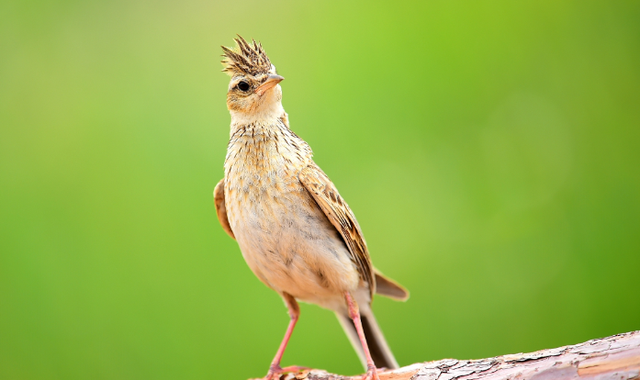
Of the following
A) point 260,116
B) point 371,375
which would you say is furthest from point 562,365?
point 260,116

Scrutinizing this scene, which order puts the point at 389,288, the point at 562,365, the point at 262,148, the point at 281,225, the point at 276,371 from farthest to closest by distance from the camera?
the point at 389,288, the point at 276,371, the point at 262,148, the point at 281,225, the point at 562,365

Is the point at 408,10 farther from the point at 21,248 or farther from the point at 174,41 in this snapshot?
the point at 21,248

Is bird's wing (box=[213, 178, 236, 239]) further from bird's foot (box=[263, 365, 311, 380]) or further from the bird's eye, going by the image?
bird's foot (box=[263, 365, 311, 380])

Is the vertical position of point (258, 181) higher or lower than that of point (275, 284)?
higher

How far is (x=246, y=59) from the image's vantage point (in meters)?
2.65

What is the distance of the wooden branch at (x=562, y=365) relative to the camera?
198 centimetres

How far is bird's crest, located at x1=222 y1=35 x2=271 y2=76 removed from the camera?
2641mm

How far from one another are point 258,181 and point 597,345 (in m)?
1.60

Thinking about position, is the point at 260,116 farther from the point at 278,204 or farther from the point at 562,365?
the point at 562,365

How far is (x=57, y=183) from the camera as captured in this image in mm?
4035

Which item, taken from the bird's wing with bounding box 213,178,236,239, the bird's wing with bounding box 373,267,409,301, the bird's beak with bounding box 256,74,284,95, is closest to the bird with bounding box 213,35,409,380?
the bird's beak with bounding box 256,74,284,95

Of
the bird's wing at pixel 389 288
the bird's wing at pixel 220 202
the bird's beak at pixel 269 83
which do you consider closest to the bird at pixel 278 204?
the bird's beak at pixel 269 83

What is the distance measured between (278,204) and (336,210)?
301 millimetres

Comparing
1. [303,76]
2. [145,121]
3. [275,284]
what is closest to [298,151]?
[275,284]
